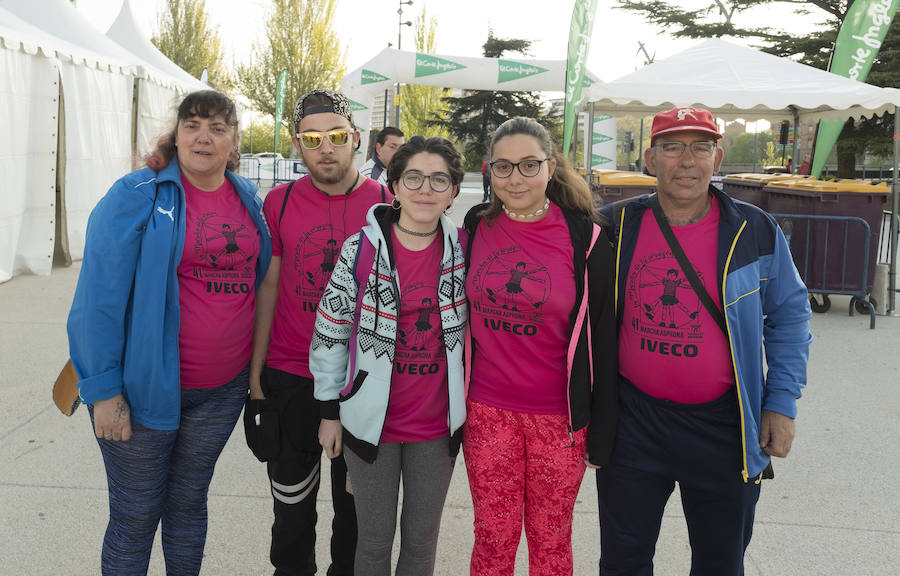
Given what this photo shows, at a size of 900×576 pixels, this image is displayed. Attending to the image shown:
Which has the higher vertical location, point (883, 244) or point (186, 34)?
point (186, 34)

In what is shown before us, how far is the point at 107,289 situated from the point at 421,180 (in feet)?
3.34

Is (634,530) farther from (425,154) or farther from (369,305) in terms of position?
(425,154)

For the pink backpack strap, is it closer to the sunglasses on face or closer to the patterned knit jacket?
the patterned knit jacket

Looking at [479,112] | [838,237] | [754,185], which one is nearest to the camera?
[838,237]

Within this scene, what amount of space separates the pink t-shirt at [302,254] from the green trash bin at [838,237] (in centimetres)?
658

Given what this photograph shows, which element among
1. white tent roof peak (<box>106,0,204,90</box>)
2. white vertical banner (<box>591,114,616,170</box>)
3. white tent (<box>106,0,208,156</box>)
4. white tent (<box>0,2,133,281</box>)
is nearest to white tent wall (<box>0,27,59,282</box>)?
white tent (<box>0,2,133,281</box>)

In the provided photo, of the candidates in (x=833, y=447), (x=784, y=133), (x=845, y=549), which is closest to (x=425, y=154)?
(x=845, y=549)

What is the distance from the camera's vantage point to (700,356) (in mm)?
2100

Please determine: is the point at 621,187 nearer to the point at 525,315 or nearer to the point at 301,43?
the point at 525,315

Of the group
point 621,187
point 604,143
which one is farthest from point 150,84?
point 604,143

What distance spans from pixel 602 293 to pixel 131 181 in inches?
60.0

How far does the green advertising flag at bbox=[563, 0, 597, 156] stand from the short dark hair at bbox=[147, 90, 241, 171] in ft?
26.6

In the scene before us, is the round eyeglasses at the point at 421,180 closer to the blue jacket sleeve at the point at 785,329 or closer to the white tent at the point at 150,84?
the blue jacket sleeve at the point at 785,329

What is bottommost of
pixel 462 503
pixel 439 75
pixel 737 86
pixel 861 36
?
pixel 462 503
